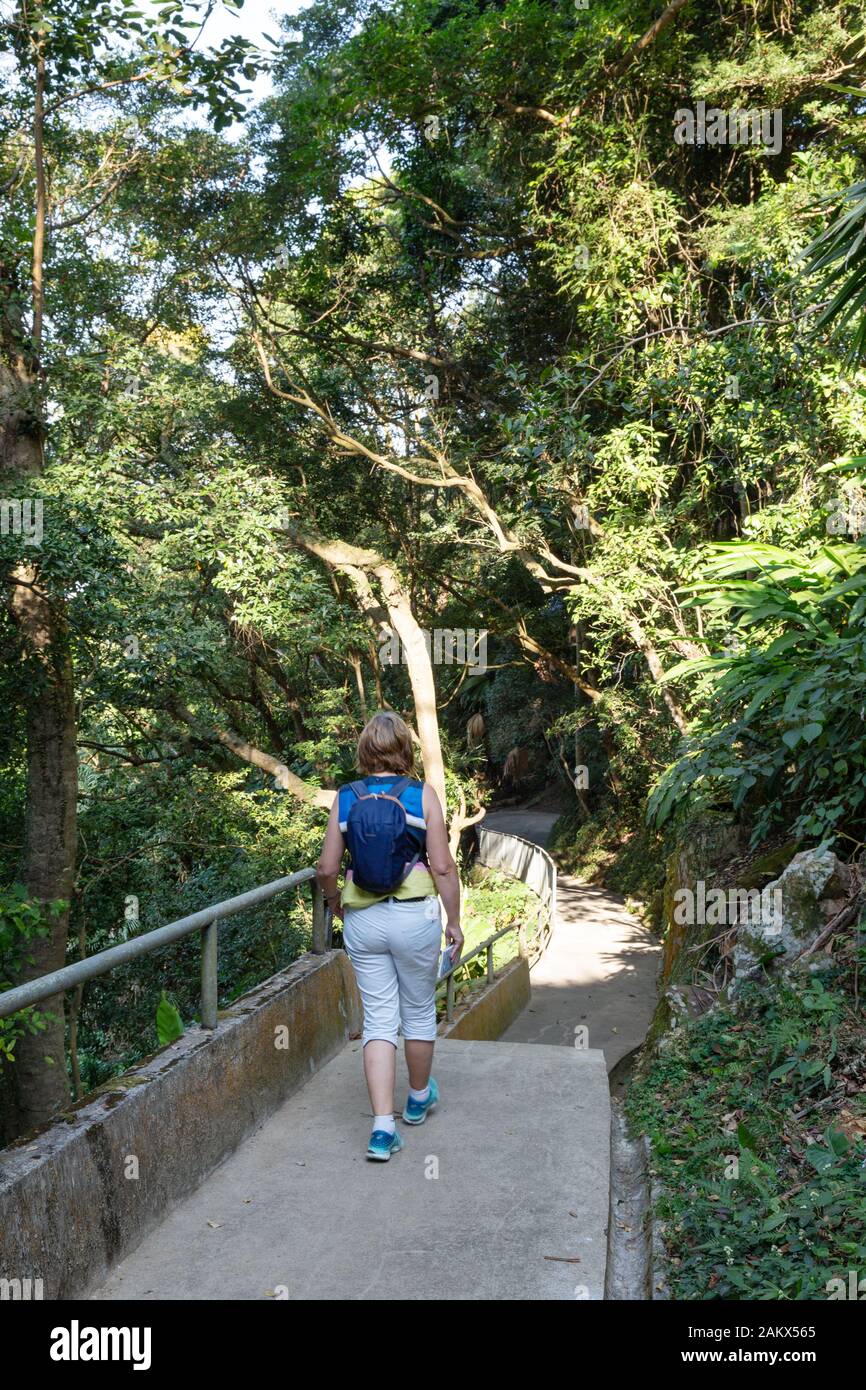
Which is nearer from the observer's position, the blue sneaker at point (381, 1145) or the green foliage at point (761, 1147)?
the green foliage at point (761, 1147)

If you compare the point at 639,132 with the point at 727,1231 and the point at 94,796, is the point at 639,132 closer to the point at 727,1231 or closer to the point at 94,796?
the point at 94,796

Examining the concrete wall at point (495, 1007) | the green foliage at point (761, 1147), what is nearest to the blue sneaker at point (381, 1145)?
the green foliage at point (761, 1147)

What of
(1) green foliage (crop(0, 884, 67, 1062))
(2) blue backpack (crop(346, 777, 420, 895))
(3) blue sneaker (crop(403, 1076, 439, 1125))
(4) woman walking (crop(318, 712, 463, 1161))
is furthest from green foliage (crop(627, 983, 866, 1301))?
(1) green foliage (crop(0, 884, 67, 1062))

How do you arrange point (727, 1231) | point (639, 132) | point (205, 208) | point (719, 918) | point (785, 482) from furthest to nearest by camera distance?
point (205, 208), point (639, 132), point (785, 482), point (719, 918), point (727, 1231)

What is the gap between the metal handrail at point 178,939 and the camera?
298cm

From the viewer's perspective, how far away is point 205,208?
55.5 feet

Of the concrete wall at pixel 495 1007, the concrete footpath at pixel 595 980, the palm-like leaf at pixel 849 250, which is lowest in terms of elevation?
the concrete footpath at pixel 595 980

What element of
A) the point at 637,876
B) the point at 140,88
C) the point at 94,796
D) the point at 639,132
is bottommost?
the point at 637,876

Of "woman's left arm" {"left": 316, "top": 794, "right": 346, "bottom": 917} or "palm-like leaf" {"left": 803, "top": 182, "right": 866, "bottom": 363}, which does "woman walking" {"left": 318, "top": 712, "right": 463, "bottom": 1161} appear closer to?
"woman's left arm" {"left": 316, "top": 794, "right": 346, "bottom": 917}

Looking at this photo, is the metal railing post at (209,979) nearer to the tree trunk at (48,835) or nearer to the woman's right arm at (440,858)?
the woman's right arm at (440,858)

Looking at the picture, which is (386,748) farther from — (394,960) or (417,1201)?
(417,1201)

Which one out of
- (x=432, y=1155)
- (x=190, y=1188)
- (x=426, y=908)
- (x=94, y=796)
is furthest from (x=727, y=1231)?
(x=94, y=796)

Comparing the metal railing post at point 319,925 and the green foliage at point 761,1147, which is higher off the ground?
the metal railing post at point 319,925
